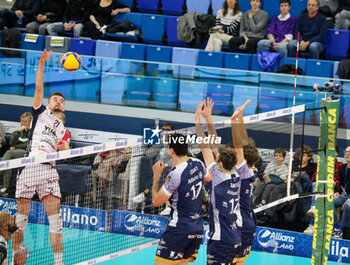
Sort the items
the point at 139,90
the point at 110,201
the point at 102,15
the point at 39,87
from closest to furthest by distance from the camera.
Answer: the point at 39,87 < the point at 110,201 < the point at 139,90 < the point at 102,15

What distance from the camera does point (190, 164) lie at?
752 cm

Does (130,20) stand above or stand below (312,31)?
above

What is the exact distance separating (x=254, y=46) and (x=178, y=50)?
181 cm

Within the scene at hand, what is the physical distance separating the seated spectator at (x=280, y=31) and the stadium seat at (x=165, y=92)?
2710mm

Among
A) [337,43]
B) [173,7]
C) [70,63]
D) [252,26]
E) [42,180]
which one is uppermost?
[173,7]

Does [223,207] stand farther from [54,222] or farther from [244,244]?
[54,222]

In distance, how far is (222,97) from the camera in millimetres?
12836

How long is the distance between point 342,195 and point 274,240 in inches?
60.3

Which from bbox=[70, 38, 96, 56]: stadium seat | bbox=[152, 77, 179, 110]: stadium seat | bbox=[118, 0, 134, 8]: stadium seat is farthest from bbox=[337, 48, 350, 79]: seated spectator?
Answer: bbox=[118, 0, 134, 8]: stadium seat

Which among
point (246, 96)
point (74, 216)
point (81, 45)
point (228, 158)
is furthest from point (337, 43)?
point (228, 158)

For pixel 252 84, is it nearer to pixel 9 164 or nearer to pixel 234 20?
pixel 234 20

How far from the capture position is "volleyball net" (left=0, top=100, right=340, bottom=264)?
1077 cm

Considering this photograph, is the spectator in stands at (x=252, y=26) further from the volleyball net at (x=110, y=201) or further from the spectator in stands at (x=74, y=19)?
the spectator in stands at (x=74, y=19)

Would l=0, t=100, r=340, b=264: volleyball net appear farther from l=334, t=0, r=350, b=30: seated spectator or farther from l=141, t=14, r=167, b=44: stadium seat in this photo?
l=141, t=14, r=167, b=44: stadium seat
